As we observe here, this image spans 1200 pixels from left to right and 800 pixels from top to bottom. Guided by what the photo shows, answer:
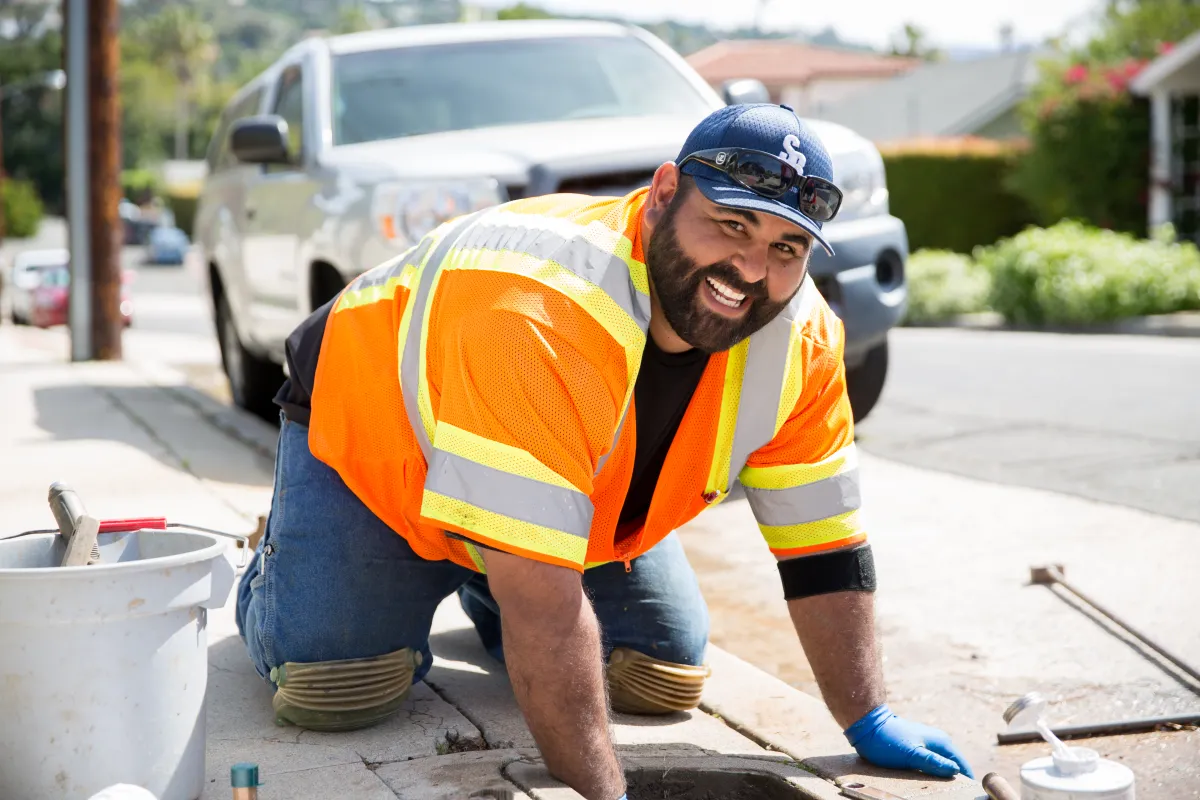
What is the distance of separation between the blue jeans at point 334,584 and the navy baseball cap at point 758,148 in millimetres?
1122

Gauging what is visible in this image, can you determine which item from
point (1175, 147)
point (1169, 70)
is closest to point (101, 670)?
point (1169, 70)

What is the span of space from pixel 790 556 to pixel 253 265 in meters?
4.68

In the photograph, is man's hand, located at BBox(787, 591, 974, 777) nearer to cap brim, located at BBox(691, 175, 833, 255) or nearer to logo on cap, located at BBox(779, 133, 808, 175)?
cap brim, located at BBox(691, 175, 833, 255)

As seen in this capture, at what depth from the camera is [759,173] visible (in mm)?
2619

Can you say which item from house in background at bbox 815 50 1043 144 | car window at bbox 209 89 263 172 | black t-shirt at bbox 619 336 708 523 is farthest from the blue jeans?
house in background at bbox 815 50 1043 144

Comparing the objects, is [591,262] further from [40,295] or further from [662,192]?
[40,295]

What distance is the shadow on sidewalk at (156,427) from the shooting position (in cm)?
611

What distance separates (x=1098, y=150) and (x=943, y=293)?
540 cm

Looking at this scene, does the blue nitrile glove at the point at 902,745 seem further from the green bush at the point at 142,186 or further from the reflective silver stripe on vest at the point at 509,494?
the green bush at the point at 142,186

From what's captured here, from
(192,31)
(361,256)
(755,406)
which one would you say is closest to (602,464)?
(755,406)

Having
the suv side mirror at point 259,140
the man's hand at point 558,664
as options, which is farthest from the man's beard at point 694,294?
the suv side mirror at point 259,140

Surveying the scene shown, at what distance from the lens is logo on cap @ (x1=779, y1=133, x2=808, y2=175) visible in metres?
2.63

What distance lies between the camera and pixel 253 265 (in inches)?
281

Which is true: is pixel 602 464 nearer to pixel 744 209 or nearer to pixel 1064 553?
pixel 744 209
